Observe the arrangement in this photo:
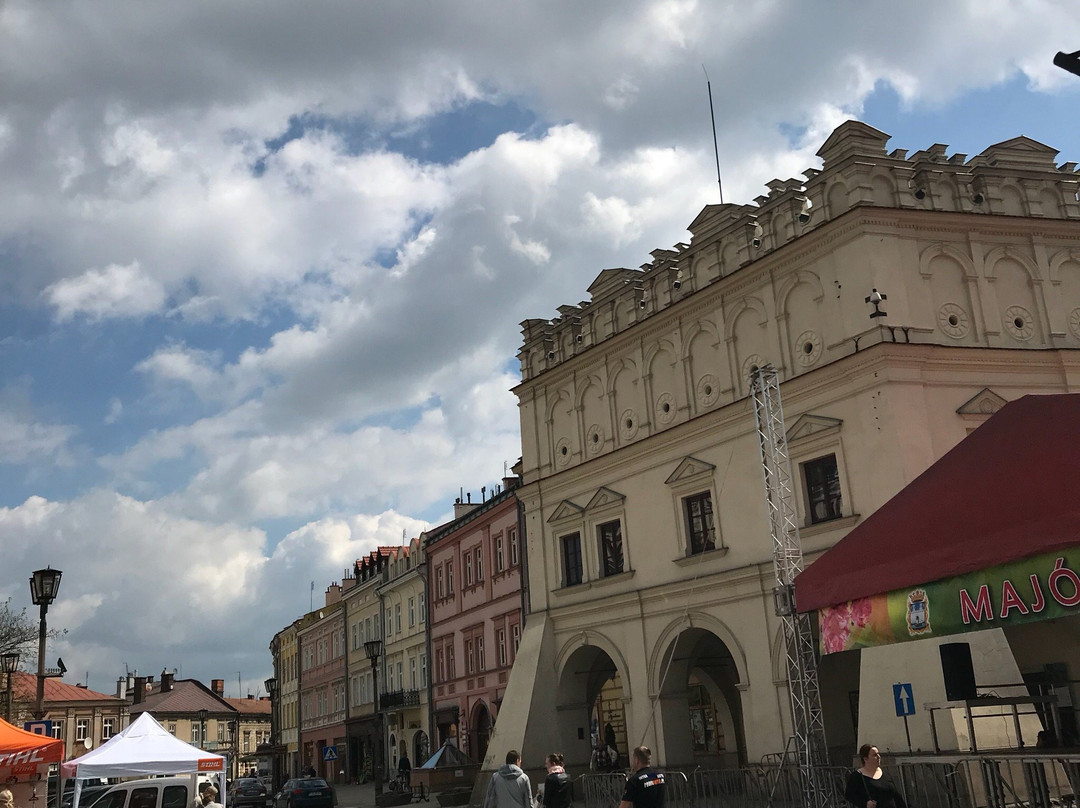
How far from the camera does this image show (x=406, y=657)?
50.5 m

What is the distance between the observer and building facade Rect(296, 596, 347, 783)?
62.7 m

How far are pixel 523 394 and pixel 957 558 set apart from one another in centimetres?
2302

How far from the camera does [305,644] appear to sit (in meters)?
73.5

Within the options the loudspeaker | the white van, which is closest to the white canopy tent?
the white van

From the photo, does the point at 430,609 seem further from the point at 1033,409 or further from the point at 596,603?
the point at 1033,409

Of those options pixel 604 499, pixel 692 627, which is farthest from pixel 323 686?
pixel 692 627

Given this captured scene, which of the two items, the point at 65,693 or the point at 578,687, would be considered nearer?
the point at 578,687

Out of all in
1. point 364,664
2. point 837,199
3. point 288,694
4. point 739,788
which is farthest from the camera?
point 288,694

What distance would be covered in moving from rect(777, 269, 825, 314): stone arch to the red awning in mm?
11756

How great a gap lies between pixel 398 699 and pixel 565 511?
2308 centimetres

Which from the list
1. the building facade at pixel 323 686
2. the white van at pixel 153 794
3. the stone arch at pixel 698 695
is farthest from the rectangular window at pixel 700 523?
the building facade at pixel 323 686

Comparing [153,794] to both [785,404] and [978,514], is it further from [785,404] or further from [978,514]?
[785,404]

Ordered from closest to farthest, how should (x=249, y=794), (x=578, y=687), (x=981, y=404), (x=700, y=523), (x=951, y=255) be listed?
(x=981, y=404) < (x=951, y=255) < (x=700, y=523) < (x=578, y=687) < (x=249, y=794)

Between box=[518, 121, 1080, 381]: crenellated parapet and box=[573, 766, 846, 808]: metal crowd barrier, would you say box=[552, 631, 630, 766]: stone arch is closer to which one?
box=[573, 766, 846, 808]: metal crowd barrier
